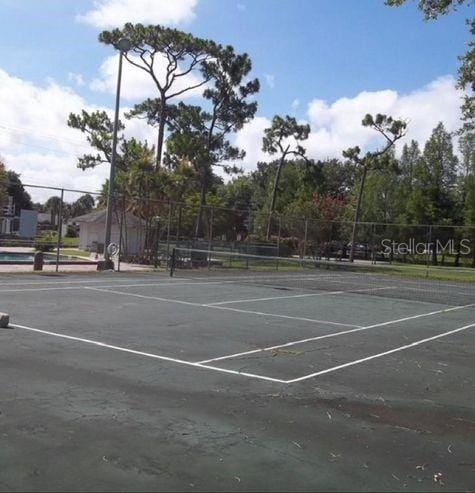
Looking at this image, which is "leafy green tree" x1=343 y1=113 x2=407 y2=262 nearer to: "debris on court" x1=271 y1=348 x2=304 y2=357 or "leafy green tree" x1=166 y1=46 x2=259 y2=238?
"leafy green tree" x1=166 y1=46 x2=259 y2=238

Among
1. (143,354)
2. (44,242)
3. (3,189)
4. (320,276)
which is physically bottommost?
(143,354)

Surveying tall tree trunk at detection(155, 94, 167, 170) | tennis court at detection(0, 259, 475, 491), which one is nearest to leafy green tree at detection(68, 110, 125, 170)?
tall tree trunk at detection(155, 94, 167, 170)

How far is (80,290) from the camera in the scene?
708 inches

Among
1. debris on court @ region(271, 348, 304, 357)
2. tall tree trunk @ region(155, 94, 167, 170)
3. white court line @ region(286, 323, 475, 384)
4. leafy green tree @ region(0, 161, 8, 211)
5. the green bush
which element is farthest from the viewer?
→ tall tree trunk @ region(155, 94, 167, 170)

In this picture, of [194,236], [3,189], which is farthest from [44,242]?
[194,236]

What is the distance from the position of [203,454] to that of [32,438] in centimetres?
136

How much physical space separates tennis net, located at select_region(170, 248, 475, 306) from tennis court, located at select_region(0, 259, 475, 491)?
34.5 ft

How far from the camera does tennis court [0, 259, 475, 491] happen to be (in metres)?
4.64

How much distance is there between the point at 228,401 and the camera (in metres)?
6.69

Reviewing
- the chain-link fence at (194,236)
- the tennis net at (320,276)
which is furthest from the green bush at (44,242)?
the tennis net at (320,276)

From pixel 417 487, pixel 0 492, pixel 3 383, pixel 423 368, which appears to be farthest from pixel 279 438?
pixel 423 368

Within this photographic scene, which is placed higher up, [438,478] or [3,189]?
[3,189]

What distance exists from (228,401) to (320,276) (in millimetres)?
27391

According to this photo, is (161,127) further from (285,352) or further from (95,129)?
(285,352)
